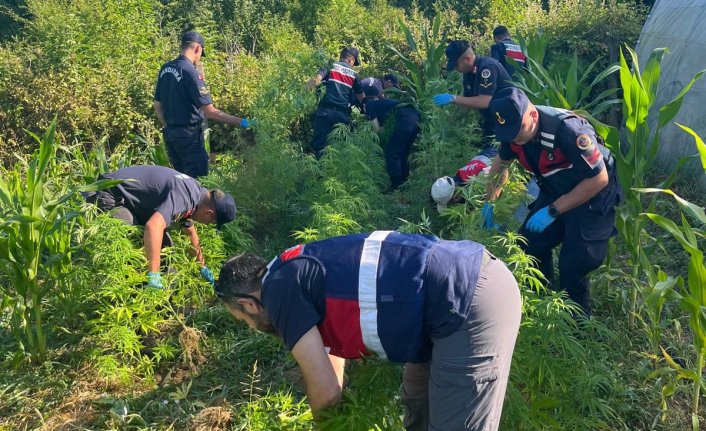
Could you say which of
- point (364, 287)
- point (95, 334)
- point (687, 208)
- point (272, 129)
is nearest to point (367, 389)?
point (364, 287)

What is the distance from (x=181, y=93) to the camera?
19.4 feet

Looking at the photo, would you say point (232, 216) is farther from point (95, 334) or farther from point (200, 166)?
point (200, 166)

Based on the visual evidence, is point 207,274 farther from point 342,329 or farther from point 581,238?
point 581,238

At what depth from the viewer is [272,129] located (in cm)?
604

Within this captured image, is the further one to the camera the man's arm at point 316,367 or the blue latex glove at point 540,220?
the blue latex glove at point 540,220

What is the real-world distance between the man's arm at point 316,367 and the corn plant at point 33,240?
74.4 inches

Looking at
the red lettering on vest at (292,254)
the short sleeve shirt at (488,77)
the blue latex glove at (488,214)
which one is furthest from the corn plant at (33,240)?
the short sleeve shirt at (488,77)

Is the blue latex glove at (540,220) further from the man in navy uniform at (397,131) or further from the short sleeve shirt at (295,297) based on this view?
the man in navy uniform at (397,131)

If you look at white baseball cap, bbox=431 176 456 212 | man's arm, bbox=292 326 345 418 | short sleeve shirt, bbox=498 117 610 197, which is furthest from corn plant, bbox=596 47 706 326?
man's arm, bbox=292 326 345 418

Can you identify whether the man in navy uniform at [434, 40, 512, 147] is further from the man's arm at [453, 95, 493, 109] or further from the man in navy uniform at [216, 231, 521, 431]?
the man in navy uniform at [216, 231, 521, 431]

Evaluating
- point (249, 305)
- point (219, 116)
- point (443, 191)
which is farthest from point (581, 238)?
point (219, 116)

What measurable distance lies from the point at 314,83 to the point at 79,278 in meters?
3.95

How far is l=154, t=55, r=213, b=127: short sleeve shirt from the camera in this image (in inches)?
230

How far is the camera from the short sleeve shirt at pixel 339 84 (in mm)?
6996
